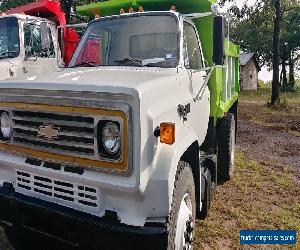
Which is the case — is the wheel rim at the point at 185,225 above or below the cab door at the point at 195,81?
below

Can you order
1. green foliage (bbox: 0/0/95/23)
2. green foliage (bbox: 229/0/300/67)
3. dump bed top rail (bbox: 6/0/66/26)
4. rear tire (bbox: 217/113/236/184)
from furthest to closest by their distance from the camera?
green foliage (bbox: 229/0/300/67), green foliage (bbox: 0/0/95/23), dump bed top rail (bbox: 6/0/66/26), rear tire (bbox: 217/113/236/184)

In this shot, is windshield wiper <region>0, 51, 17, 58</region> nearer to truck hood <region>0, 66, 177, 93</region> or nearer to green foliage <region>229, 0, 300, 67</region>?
truck hood <region>0, 66, 177, 93</region>

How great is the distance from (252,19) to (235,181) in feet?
62.9

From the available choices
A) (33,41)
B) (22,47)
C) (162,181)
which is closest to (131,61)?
(162,181)

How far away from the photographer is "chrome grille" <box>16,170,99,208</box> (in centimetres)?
277

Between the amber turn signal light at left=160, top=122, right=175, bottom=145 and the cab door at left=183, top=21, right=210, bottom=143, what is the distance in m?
0.81

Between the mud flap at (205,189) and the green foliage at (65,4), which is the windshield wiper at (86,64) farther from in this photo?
the green foliage at (65,4)

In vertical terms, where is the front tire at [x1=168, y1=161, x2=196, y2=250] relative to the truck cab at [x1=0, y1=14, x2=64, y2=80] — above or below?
below

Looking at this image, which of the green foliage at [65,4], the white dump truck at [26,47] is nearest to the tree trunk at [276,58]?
the green foliage at [65,4]

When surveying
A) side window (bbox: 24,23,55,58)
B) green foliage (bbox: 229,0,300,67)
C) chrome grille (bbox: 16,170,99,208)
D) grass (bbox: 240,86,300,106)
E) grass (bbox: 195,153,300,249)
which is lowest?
grass (bbox: 240,86,300,106)

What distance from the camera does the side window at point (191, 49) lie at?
419 cm

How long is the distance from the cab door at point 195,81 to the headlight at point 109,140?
109cm

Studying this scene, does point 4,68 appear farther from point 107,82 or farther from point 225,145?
point 107,82

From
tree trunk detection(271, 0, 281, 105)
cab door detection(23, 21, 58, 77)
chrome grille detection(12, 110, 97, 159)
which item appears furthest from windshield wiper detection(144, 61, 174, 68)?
tree trunk detection(271, 0, 281, 105)
